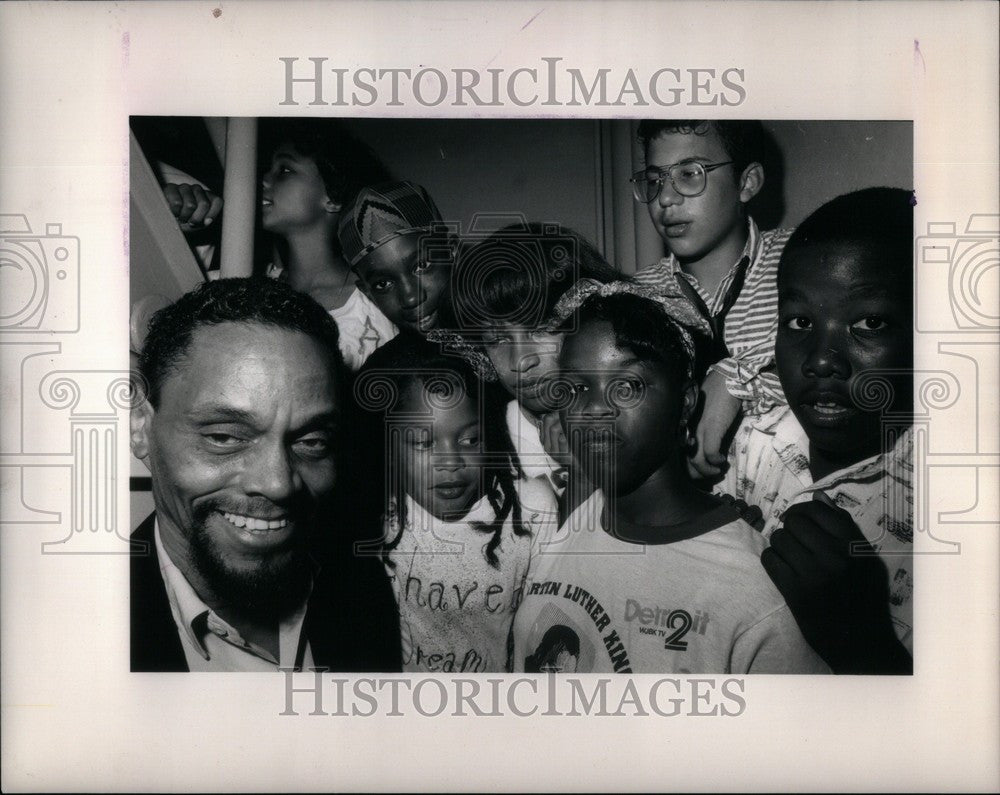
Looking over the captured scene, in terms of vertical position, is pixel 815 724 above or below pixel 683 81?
below

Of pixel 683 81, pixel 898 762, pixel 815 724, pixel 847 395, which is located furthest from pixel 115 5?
pixel 898 762

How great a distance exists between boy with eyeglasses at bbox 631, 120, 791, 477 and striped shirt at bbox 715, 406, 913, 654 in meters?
0.07

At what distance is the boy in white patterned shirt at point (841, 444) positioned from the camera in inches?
93.1

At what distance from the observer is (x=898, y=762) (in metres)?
2.38

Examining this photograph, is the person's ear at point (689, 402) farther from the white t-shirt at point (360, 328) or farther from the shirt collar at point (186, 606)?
the shirt collar at point (186, 606)

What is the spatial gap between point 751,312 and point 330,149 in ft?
3.64

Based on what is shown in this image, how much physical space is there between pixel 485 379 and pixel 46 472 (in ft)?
3.64

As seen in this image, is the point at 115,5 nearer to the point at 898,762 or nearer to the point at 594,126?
the point at 594,126

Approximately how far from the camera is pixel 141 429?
7.82ft

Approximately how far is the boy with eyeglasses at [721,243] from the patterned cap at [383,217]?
53 centimetres

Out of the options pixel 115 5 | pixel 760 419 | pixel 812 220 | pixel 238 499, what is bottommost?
pixel 238 499

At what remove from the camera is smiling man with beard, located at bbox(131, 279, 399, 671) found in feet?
7.66
